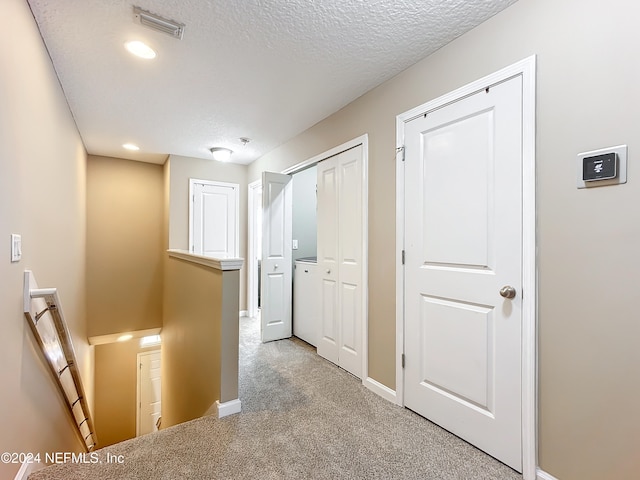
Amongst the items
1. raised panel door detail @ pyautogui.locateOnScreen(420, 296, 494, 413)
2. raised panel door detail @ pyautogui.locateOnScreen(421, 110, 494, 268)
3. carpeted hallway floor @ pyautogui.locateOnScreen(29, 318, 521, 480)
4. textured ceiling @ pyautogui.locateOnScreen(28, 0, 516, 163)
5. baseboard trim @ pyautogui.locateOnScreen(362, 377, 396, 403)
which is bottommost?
carpeted hallway floor @ pyautogui.locateOnScreen(29, 318, 521, 480)

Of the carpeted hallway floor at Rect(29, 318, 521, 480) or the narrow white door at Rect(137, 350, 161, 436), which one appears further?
the narrow white door at Rect(137, 350, 161, 436)

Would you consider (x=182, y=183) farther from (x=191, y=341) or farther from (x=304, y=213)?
(x=191, y=341)

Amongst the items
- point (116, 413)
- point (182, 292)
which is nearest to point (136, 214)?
point (182, 292)

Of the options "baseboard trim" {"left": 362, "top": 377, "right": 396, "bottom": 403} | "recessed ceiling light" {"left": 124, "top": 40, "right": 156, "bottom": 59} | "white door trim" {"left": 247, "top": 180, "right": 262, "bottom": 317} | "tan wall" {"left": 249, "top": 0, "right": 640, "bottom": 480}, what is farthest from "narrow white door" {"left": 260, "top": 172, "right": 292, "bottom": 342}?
"tan wall" {"left": 249, "top": 0, "right": 640, "bottom": 480}

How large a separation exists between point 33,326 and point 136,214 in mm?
3531

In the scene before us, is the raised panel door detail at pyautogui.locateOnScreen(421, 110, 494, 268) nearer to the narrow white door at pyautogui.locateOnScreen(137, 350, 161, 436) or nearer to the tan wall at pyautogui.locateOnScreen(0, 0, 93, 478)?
the tan wall at pyautogui.locateOnScreen(0, 0, 93, 478)

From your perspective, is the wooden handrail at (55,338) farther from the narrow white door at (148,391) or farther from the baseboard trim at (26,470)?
the narrow white door at (148,391)

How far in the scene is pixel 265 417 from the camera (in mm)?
2008

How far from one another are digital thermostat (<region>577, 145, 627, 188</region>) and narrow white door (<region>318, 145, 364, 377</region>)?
1469mm

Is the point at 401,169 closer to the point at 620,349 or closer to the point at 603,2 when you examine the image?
the point at 603,2

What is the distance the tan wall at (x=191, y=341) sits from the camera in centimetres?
228

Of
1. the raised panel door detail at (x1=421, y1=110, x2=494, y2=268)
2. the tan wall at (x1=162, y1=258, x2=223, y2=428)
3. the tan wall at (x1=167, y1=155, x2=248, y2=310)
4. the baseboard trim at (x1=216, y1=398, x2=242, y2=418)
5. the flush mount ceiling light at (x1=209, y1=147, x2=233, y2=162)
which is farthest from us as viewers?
the tan wall at (x1=167, y1=155, x2=248, y2=310)

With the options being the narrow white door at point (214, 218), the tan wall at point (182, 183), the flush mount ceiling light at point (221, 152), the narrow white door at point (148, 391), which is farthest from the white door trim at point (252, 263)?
the narrow white door at point (148, 391)

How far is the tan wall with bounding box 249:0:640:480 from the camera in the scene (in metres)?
1.20
